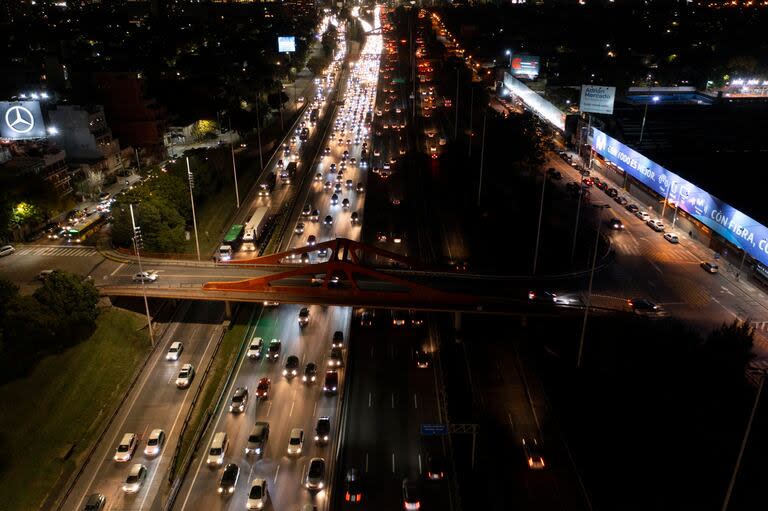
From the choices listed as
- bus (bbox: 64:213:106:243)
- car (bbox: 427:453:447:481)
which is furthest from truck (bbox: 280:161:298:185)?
car (bbox: 427:453:447:481)

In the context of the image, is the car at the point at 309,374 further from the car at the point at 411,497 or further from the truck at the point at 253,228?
the truck at the point at 253,228

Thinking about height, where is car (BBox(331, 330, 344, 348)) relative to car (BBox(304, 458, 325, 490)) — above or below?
above

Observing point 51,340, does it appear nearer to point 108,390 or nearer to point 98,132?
point 108,390

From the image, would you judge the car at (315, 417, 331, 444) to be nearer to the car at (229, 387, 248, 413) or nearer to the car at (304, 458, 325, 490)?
the car at (304, 458, 325, 490)

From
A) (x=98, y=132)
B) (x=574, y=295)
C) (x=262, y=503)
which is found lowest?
(x=262, y=503)

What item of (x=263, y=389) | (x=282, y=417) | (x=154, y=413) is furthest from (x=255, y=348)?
(x=154, y=413)

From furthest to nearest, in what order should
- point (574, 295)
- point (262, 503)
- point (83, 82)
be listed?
point (83, 82) < point (574, 295) < point (262, 503)

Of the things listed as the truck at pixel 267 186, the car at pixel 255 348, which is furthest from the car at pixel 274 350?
the truck at pixel 267 186

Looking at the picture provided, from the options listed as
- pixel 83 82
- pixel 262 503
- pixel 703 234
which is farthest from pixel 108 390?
pixel 83 82
